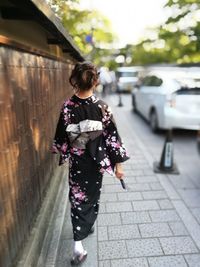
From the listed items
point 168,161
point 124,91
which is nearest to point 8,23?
point 168,161

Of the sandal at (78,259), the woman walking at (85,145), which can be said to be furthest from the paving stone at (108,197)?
the sandal at (78,259)

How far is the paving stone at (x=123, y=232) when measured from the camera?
3186mm

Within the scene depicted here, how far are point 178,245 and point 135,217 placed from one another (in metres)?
0.69

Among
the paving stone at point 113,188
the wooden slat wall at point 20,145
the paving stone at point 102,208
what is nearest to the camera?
the wooden slat wall at point 20,145

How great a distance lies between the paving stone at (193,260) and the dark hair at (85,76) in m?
1.91

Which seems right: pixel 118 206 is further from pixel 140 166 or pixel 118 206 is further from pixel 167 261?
pixel 140 166

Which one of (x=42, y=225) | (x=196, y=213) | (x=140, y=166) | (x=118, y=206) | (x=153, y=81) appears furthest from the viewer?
(x=153, y=81)

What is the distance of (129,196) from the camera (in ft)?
13.7

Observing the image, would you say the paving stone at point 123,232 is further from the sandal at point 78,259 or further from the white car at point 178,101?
the white car at point 178,101

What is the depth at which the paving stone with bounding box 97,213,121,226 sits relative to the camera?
3.46m

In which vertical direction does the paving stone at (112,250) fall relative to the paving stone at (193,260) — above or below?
above

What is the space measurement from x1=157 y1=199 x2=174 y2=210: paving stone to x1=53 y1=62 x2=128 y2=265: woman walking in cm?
131

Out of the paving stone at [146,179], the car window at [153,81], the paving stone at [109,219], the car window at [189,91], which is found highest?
the car window at [153,81]

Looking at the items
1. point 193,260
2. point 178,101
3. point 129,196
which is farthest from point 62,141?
point 178,101
